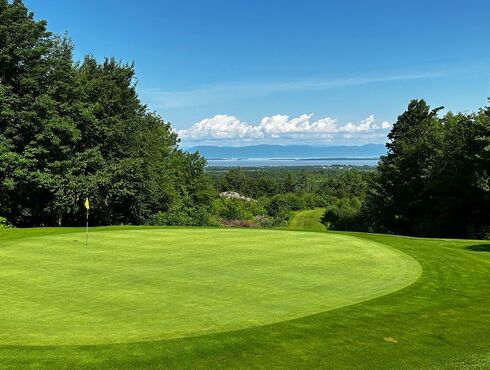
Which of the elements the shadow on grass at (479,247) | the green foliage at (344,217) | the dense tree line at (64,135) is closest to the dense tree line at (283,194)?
the green foliage at (344,217)

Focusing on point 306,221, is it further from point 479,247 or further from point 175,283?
point 175,283

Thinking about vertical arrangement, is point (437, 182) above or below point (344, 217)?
above

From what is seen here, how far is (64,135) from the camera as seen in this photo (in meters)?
36.2

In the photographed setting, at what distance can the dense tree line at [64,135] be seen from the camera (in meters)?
34.8

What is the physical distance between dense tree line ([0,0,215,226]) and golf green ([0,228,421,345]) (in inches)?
691

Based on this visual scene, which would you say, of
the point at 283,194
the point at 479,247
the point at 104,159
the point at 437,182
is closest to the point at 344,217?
the point at 437,182

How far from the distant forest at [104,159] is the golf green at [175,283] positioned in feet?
59.5

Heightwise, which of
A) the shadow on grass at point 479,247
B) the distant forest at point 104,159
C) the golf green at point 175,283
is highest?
the distant forest at point 104,159

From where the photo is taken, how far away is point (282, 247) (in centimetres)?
1758

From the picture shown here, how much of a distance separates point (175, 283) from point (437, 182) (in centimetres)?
3436

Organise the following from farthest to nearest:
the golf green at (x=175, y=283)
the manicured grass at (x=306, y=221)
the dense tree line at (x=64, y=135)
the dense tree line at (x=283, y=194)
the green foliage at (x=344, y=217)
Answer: the dense tree line at (x=283, y=194), the manicured grass at (x=306, y=221), the green foliage at (x=344, y=217), the dense tree line at (x=64, y=135), the golf green at (x=175, y=283)

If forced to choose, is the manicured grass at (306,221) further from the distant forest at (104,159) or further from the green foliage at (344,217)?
the distant forest at (104,159)

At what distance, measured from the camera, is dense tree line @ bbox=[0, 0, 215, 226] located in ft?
114

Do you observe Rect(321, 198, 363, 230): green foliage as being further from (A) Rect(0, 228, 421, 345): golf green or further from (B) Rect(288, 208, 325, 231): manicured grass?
(A) Rect(0, 228, 421, 345): golf green
